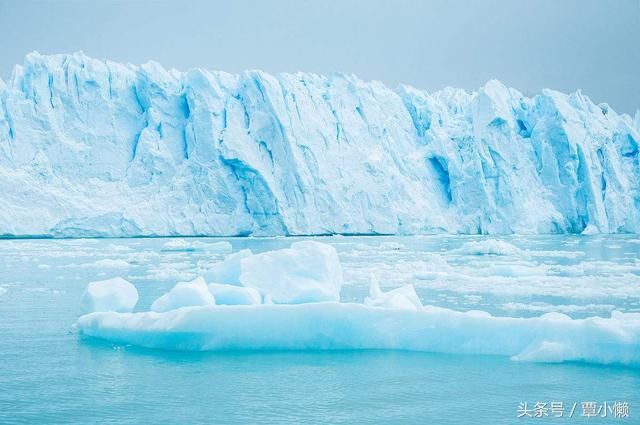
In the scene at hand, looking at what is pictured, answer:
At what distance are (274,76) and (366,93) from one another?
13.6ft

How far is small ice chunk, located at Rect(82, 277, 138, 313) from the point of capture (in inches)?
245

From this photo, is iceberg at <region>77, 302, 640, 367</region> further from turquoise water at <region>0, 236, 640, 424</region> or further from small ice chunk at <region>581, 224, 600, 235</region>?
small ice chunk at <region>581, 224, 600, 235</region>

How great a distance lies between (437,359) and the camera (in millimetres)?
5070

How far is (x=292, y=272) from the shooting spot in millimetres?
6570

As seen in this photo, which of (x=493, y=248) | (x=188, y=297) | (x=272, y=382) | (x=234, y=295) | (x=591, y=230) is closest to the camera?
(x=272, y=382)

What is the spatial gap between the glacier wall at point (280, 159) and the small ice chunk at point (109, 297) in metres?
17.3

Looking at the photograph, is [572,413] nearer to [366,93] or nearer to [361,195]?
[361,195]

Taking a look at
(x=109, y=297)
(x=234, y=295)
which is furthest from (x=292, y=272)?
(x=109, y=297)

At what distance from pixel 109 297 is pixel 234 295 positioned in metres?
1.17

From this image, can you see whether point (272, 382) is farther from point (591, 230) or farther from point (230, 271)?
point (591, 230)

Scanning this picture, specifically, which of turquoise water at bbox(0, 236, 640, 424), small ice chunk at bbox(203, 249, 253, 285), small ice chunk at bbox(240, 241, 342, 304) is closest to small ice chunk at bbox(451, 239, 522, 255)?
turquoise water at bbox(0, 236, 640, 424)

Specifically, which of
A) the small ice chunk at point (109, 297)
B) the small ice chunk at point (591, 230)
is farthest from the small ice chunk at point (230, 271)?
the small ice chunk at point (591, 230)

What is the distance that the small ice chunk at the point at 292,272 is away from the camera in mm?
6461

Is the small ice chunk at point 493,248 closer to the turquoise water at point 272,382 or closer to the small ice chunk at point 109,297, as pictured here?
the turquoise water at point 272,382
